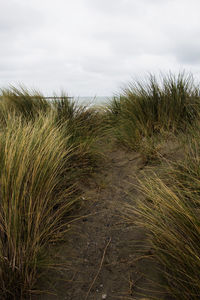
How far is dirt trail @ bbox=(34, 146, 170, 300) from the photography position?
1.67 m

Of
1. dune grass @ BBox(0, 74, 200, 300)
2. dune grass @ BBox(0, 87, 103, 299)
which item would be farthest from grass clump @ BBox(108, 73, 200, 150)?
dune grass @ BBox(0, 87, 103, 299)

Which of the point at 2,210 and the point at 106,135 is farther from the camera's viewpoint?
the point at 106,135

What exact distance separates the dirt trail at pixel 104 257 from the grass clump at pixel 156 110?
1.20 metres

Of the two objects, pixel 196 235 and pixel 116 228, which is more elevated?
pixel 196 235

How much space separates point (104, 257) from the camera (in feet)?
6.37

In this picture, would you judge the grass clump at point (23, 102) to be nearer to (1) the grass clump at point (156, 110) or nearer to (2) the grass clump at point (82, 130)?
(2) the grass clump at point (82, 130)

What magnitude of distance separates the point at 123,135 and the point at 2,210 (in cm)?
243

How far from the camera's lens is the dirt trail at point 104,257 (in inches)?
65.7

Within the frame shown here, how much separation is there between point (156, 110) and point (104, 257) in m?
2.63

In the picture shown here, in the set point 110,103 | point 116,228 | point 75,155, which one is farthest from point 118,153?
point 110,103

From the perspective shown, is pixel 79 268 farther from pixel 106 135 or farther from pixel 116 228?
pixel 106 135

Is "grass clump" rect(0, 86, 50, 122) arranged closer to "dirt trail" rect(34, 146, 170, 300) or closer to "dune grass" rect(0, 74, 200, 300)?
"dune grass" rect(0, 74, 200, 300)

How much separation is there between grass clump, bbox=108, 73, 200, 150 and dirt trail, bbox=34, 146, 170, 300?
3.93ft

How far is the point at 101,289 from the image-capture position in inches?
66.7
